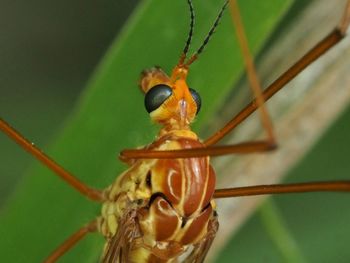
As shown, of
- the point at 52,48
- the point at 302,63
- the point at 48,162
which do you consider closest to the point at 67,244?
the point at 48,162

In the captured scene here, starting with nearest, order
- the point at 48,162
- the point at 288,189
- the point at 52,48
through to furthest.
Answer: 1. the point at 288,189
2. the point at 48,162
3. the point at 52,48

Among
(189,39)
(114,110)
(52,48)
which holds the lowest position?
(114,110)

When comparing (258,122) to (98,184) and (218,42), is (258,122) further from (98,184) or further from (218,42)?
(98,184)

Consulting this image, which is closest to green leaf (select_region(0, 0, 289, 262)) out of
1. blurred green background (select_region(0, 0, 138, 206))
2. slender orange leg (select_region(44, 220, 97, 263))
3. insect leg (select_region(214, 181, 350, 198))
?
slender orange leg (select_region(44, 220, 97, 263))

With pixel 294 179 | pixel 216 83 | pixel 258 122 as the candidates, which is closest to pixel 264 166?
Answer: pixel 258 122

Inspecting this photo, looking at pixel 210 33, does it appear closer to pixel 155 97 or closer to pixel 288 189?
pixel 155 97

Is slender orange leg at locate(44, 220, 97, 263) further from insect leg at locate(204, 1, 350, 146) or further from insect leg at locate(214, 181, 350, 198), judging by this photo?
insect leg at locate(204, 1, 350, 146)

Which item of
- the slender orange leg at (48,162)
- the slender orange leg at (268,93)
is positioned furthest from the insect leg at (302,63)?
the slender orange leg at (48,162)
